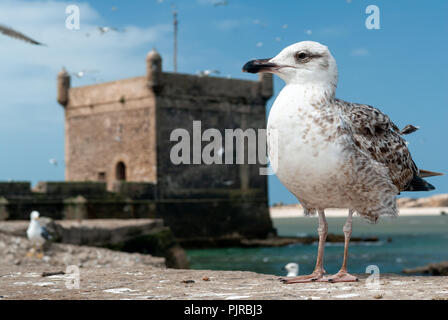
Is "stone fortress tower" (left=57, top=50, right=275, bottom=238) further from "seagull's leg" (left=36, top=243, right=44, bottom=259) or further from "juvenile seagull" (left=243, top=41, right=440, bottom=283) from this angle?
"juvenile seagull" (left=243, top=41, right=440, bottom=283)

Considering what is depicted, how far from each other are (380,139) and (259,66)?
38.3 inches

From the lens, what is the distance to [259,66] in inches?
184

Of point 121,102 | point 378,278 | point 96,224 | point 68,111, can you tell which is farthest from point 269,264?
point 378,278

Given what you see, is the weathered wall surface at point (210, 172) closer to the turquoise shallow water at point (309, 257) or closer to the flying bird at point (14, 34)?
the turquoise shallow water at point (309, 257)

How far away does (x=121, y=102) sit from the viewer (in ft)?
103

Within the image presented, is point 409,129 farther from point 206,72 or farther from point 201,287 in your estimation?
point 206,72

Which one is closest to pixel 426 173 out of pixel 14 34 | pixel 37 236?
pixel 14 34

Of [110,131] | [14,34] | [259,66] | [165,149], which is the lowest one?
[259,66]

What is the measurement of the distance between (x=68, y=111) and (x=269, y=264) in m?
14.3

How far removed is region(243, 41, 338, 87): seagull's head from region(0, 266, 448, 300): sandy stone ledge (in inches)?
52.7

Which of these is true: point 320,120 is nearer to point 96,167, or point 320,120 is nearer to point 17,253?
point 17,253

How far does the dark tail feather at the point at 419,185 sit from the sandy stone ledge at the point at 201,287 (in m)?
0.64

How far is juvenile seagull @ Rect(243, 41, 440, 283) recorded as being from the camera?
448 centimetres

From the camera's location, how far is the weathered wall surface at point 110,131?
30.4 meters
